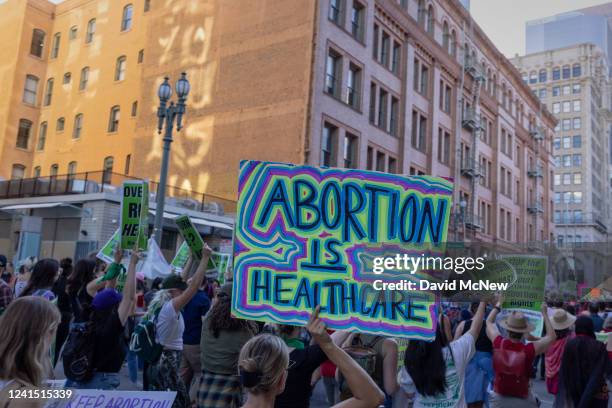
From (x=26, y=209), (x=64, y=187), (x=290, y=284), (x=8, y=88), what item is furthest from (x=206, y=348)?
(x=8, y=88)

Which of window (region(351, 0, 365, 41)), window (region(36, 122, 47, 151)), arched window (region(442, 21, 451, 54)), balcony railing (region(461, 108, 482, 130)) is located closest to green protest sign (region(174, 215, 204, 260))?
window (region(351, 0, 365, 41))

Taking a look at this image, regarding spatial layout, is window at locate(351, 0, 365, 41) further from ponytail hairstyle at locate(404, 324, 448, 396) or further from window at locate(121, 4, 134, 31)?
ponytail hairstyle at locate(404, 324, 448, 396)

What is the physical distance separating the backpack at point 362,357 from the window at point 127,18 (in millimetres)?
35069

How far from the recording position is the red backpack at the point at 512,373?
5387 mm

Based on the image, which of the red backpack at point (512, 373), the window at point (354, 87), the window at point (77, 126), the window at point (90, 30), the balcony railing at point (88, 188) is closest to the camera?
the red backpack at point (512, 373)

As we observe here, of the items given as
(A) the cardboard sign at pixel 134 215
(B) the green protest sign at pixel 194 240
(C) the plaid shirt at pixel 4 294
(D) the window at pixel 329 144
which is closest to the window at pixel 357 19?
(D) the window at pixel 329 144

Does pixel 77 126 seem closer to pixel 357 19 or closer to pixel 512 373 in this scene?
pixel 357 19

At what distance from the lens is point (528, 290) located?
684cm

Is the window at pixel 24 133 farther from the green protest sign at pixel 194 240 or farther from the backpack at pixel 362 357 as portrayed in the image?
the backpack at pixel 362 357

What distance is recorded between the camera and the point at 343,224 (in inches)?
155

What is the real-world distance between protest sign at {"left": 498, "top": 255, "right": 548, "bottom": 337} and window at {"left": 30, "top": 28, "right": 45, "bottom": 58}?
42070mm

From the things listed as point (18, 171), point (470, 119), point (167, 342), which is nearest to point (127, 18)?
point (18, 171)

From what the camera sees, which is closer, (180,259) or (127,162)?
(180,259)

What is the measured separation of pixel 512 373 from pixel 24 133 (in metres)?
41.5
